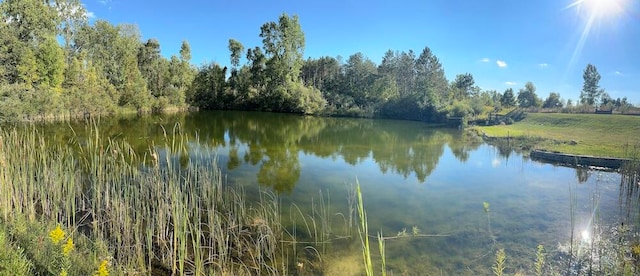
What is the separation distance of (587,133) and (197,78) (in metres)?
60.2

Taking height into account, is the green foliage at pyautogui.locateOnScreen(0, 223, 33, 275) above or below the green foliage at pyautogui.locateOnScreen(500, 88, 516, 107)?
below

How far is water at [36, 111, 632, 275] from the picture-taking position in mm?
6680

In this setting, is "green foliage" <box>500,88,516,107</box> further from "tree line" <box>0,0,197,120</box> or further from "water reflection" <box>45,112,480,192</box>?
"tree line" <box>0,0,197,120</box>

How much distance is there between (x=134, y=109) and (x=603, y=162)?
5039cm

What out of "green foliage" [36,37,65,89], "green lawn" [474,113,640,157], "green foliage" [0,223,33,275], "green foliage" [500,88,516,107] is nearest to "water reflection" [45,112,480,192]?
"green lawn" [474,113,640,157]

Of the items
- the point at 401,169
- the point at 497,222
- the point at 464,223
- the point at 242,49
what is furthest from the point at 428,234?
the point at 242,49

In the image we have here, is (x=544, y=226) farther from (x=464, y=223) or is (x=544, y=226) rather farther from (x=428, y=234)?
(x=428, y=234)

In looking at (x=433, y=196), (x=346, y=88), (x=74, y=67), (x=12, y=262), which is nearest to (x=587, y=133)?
(x=433, y=196)

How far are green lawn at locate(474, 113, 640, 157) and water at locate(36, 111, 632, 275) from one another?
10.8 ft

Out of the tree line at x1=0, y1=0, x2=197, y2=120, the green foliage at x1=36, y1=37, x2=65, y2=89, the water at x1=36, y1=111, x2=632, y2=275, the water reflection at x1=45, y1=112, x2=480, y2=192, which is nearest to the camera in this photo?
the water at x1=36, y1=111, x2=632, y2=275

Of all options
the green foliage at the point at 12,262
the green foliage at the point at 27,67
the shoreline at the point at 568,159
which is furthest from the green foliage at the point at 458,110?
the green foliage at the point at 27,67

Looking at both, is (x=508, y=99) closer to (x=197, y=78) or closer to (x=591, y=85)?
(x=591, y=85)

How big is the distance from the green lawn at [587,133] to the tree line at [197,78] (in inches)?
417

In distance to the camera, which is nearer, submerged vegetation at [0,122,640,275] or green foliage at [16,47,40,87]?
submerged vegetation at [0,122,640,275]
